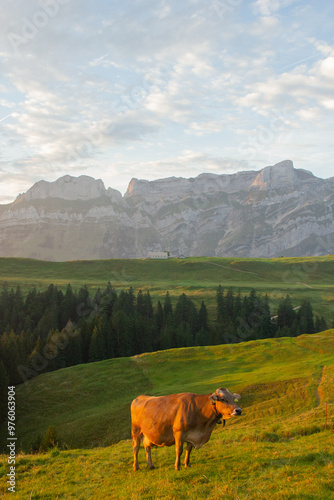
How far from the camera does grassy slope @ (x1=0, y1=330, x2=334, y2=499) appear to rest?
12945 millimetres

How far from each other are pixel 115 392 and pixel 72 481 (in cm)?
4478

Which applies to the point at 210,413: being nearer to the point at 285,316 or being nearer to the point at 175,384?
the point at 175,384

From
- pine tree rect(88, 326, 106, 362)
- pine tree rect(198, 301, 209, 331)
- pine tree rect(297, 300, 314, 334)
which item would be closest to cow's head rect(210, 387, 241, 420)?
pine tree rect(88, 326, 106, 362)

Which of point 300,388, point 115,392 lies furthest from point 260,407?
point 115,392

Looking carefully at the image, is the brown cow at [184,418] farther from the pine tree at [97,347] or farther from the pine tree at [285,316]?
the pine tree at [285,316]

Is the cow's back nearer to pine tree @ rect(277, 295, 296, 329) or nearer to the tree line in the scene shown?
the tree line

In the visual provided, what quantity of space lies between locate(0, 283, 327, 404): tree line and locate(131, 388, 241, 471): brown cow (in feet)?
177

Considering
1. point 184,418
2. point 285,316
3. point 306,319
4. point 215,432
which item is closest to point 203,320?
point 285,316

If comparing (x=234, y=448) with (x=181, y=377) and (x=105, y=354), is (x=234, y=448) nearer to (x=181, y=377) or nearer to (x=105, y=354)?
(x=181, y=377)

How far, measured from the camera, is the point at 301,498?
10617 mm

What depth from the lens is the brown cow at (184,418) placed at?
13727 millimetres

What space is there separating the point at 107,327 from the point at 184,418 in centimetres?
8124

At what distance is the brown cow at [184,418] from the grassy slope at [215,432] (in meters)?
1.19

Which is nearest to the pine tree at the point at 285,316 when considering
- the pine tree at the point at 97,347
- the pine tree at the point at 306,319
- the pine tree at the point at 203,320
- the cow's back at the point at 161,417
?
the pine tree at the point at 306,319
